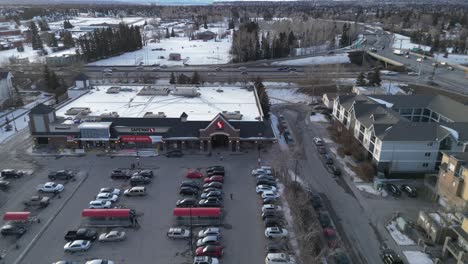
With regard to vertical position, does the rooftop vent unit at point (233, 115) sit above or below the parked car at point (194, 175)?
above

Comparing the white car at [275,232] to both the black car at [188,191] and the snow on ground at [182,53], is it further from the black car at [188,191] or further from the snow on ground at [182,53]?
the snow on ground at [182,53]

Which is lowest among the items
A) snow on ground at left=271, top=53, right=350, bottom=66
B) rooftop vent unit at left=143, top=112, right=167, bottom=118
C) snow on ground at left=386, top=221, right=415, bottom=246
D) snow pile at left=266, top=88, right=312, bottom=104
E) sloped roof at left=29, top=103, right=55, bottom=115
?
snow on ground at left=386, top=221, right=415, bottom=246

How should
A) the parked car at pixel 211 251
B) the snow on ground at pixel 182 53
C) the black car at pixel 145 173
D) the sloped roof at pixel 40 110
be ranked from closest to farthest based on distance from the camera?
the parked car at pixel 211 251
the black car at pixel 145 173
the sloped roof at pixel 40 110
the snow on ground at pixel 182 53

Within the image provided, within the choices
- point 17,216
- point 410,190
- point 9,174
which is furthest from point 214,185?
point 9,174

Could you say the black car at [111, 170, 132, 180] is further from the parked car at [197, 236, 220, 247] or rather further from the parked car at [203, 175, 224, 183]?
the parked car at [197, 236, 220, 247]

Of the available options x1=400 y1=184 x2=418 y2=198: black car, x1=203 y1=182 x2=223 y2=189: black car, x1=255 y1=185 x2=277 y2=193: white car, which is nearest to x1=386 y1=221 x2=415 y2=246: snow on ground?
x1=400 y1=184 x2=418 y2=198: black car

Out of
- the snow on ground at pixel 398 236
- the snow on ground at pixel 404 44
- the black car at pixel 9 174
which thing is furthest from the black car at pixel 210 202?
the snow on ground at pixel 404 44

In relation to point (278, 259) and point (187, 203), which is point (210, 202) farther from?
point (278, 259)

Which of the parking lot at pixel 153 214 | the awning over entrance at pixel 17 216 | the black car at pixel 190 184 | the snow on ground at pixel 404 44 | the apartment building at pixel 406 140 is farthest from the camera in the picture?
the snow on ground at pixel 404 44
